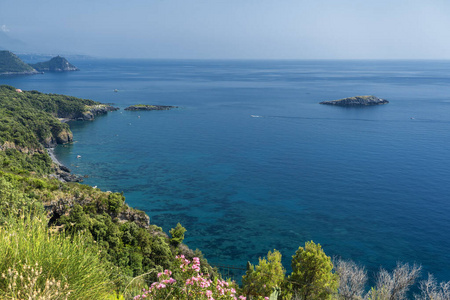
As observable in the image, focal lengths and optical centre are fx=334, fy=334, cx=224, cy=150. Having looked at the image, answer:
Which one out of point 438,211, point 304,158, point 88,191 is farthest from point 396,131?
point 88,191

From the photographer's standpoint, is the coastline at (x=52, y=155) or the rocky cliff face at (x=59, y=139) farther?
the rocky cliff face at (x=59, y=139)

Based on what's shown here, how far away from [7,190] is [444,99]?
191459mm

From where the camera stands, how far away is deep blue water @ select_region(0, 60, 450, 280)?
49.5 metres

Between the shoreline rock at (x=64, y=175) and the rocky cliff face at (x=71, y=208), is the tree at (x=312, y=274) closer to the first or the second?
the rocky cliff face at (x=71, y=208)

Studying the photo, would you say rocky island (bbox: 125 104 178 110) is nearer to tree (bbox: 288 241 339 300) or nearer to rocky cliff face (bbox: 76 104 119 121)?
rocky cliff face (bbox: 76 104 119 121)

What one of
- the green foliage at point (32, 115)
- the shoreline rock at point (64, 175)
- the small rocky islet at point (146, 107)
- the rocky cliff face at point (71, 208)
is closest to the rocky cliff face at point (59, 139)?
the green foliage at point (32, 115)

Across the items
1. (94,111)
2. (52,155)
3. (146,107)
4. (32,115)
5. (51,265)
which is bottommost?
(52,155)

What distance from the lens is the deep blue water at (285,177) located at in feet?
162

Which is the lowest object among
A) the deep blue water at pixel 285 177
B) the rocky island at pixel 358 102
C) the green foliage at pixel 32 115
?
the deep blue water at pixel 285 177

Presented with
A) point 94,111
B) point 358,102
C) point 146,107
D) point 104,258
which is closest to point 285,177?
point 104,258

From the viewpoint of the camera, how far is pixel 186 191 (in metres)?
65.8

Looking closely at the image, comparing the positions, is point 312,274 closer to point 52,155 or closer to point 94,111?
point 52,155

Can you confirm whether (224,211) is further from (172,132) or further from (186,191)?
(172,132)

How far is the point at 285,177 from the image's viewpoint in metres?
72.2
